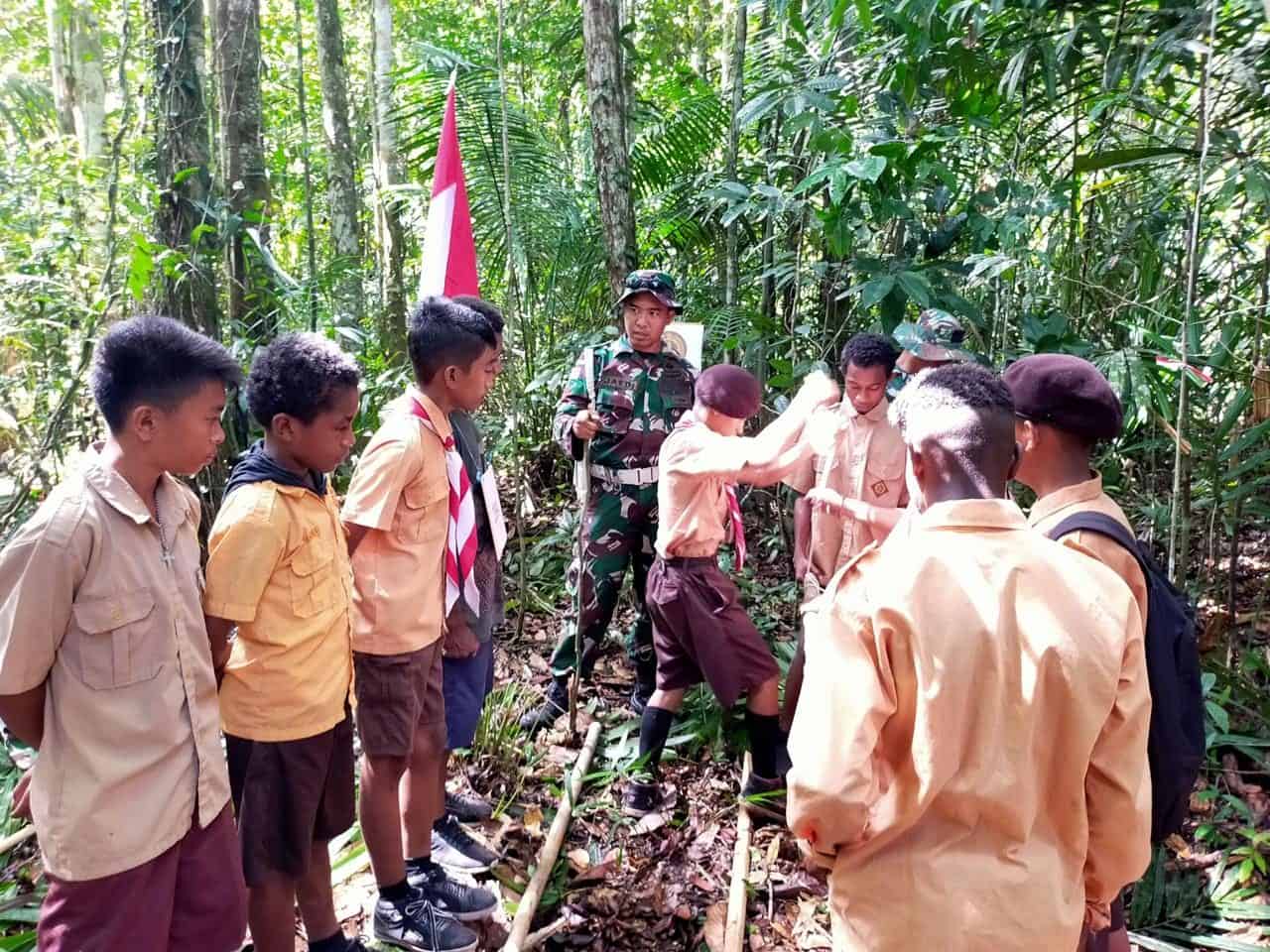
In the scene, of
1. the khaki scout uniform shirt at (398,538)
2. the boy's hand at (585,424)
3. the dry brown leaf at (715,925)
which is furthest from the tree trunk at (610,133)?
the dry brown leaf at (715,925)

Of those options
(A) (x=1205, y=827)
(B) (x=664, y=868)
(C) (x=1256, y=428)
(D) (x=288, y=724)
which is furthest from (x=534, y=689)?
(C) (x=1256, y=428)

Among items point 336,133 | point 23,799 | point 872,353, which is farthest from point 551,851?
point 336,133

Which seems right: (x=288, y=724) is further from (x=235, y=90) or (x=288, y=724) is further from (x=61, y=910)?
(x=235, y=90)

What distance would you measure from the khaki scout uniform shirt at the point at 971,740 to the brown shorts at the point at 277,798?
1.29 meters

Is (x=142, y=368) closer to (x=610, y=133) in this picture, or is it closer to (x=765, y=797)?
(x=765, y=797)

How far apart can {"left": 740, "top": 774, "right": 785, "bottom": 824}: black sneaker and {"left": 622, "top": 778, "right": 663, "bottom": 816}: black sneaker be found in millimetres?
354

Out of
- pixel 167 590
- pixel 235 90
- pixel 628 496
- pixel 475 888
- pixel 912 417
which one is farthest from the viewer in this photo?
pixel 235 90

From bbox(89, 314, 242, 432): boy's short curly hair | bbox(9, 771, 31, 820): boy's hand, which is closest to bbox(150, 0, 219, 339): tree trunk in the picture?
bbox(89, 314, 242, 432): boy's short curly hair

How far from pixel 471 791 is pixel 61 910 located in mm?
1789

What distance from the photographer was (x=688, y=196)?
5531mm

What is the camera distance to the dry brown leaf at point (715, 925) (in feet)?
8.51

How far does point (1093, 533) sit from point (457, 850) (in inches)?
90.0

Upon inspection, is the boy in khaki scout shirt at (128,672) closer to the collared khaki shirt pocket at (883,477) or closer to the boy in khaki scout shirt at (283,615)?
the boy in khaki scout shirt at (283,615)

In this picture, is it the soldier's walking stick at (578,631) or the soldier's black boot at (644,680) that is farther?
the soldier's black boot at (644,680)
